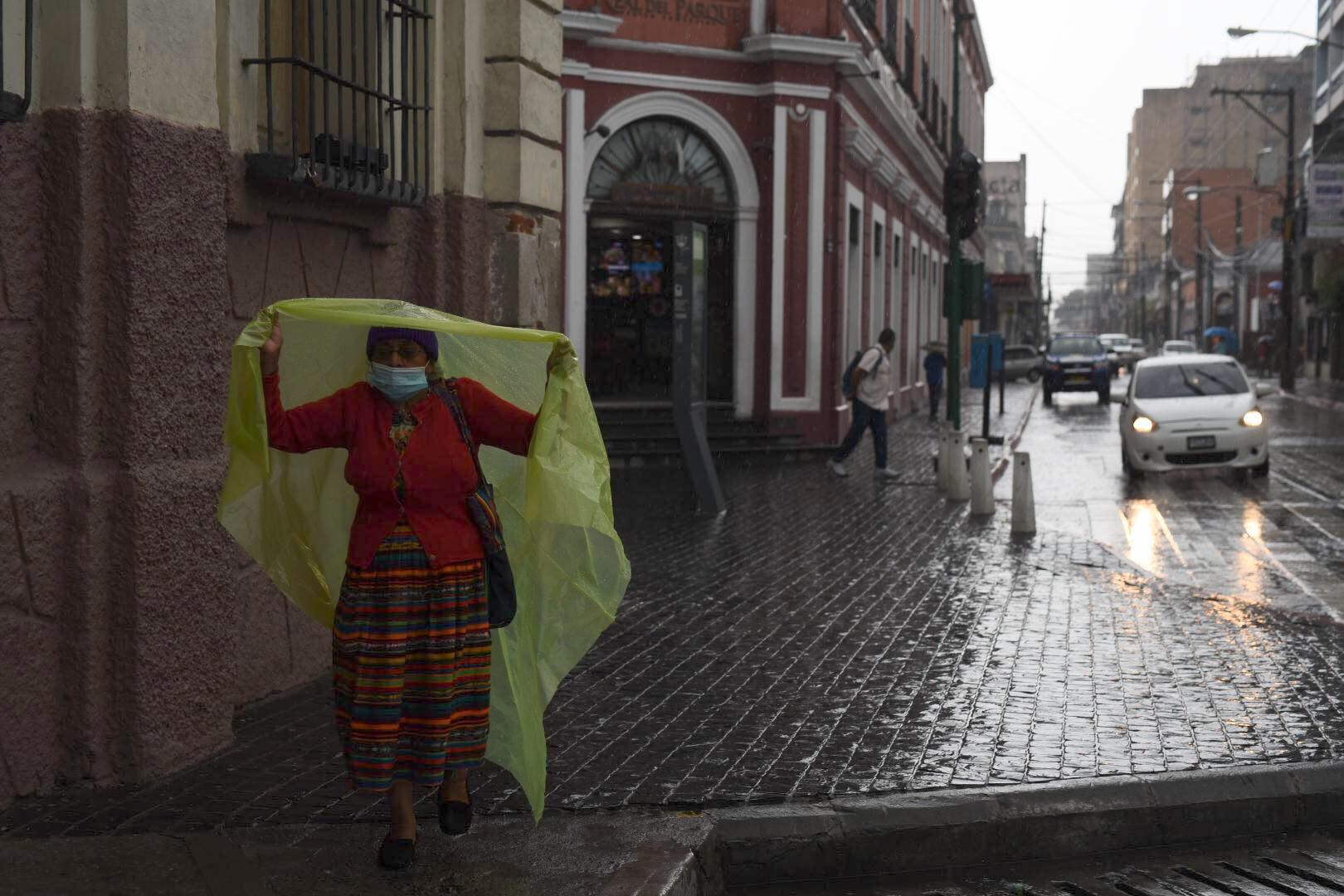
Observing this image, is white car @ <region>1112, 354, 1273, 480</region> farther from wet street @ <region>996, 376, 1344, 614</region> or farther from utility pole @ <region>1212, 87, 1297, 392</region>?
utility pole @ <region>1212, 87, 1297, 392</region>

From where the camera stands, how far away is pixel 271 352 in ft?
15.1

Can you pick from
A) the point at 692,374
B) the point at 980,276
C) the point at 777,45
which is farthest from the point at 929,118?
the point at 692,374

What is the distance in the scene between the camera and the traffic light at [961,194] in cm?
1845

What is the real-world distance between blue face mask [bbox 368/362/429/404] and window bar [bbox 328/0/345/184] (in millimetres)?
2329

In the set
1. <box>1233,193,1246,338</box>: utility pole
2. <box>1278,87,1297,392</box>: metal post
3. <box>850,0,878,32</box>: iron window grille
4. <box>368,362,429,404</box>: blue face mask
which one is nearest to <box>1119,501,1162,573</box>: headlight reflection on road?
<box>368,362,429,404</box>: blue face mask

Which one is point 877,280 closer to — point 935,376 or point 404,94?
point 935,376

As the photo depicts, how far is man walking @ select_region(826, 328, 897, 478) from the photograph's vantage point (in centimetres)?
1794

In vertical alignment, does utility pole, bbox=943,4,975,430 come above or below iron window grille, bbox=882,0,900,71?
below

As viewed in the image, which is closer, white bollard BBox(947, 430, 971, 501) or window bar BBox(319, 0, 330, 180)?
window bar BBox(319, 0, 330, 180)

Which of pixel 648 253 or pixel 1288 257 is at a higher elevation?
pixel 1288 257

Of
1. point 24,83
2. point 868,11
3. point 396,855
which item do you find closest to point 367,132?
point 24,83

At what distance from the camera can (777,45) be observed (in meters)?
21.1

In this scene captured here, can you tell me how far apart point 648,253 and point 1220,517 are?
9.72m

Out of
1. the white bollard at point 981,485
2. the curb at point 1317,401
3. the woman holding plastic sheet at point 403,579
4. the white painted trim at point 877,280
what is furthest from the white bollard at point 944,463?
the curb at point 1317,401
